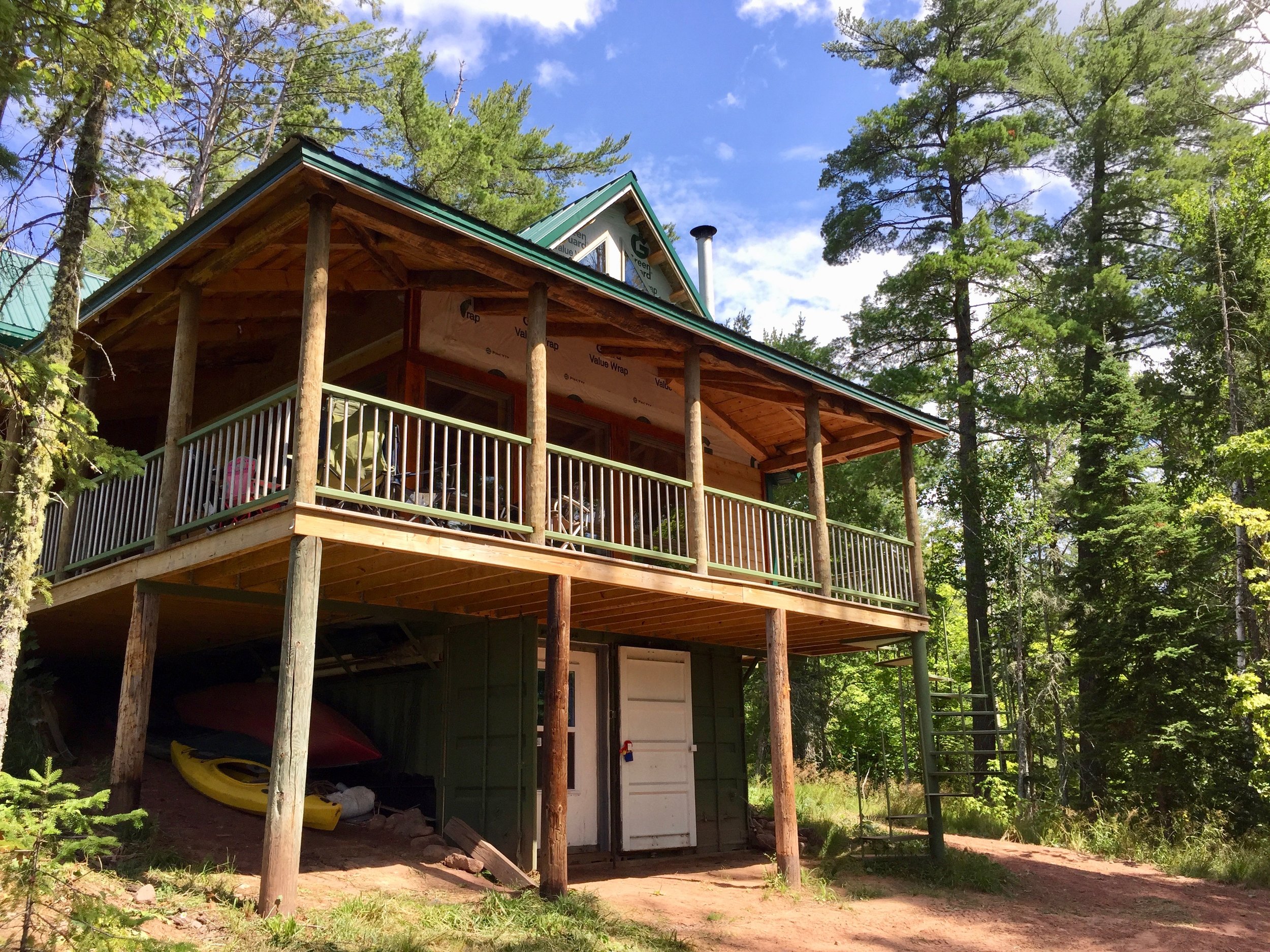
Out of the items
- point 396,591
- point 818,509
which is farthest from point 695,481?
point 396,591

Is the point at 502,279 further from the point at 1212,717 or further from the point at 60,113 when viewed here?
the point at 1212,717

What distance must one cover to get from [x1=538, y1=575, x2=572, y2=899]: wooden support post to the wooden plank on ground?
1.26ft

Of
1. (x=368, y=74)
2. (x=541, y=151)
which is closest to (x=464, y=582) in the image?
(x=368, y=74)

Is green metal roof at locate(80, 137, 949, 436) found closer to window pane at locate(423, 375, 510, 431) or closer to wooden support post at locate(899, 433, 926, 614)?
window pane at locate(423, 375, 510, 431)

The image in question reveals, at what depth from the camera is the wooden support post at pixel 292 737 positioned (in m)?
6.91

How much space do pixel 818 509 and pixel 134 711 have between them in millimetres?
7576

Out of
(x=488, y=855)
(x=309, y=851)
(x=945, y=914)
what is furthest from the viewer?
(x=945, y=914)

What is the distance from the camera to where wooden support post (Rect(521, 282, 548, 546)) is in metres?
9.17

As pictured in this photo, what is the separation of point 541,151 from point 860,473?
13.0 meters

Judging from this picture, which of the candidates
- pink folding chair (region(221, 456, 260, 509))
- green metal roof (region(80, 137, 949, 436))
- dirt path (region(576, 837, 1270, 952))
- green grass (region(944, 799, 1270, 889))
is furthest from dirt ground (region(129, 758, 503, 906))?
green grass (region(944, 799, 1270, 889))

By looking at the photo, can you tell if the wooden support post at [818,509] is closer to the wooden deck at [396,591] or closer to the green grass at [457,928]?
the wooden deck at [396,591]

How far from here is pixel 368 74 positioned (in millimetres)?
25531

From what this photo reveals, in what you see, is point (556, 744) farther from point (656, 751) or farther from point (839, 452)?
point (839, 452)

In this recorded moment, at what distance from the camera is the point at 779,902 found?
1012 centimetres
